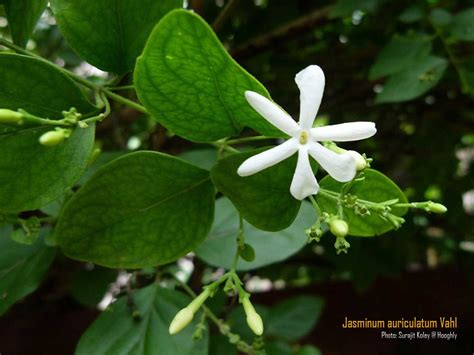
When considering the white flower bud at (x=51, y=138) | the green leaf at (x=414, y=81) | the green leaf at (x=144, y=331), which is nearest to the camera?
the white flower bud at (x=51, y=138)

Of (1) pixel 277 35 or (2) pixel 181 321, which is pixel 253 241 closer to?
(2) pixel 181 321

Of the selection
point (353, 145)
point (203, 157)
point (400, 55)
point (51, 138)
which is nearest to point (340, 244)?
point (51, 138)

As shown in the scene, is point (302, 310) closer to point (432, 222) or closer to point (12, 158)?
point (432, 222)

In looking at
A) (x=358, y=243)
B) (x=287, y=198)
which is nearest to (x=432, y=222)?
(x=358, y=243)

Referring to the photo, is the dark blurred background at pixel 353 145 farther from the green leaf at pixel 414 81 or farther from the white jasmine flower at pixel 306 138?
the white jasmine flower at pixel 306 138

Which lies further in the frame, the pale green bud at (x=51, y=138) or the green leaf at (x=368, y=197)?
the green leaf at (x=368, y=197)

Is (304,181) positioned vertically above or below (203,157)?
above

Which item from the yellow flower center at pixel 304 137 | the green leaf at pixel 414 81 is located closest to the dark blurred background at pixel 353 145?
the green leaf at pixel 414 81
